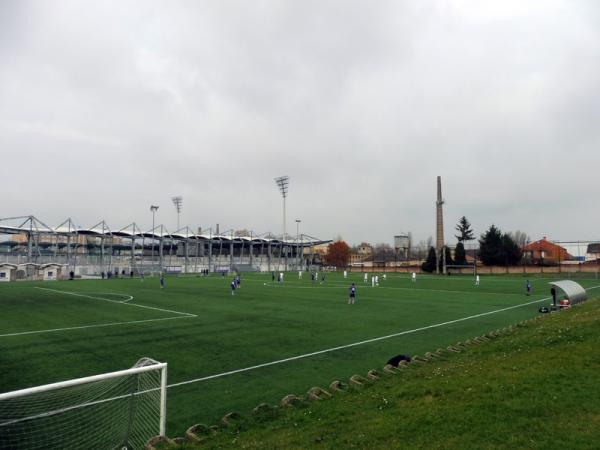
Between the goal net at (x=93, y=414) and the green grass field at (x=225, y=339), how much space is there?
0.78 m

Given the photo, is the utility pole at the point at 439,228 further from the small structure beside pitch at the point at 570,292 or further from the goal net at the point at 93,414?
the goal net at the point at 93,414

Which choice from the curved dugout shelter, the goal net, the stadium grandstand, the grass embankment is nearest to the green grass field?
the goal net

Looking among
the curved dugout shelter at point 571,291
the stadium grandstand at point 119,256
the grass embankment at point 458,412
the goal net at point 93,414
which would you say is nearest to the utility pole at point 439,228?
the stadium grandstand at point 119,256

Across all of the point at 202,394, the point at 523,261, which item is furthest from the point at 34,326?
the point at 523,261

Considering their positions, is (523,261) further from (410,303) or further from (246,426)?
(246,426)

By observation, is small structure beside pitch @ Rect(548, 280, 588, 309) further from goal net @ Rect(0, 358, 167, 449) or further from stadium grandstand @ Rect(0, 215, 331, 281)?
stadium grandstand @ Rect(0, 215, 331, 281)

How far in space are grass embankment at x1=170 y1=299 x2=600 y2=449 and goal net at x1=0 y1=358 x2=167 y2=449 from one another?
139cm

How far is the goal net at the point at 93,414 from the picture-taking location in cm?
651

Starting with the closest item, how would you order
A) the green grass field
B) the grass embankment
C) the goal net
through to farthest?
1. the grass embankment
2. the goal net
3. the green grass field

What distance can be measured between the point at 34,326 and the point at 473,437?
1963cm

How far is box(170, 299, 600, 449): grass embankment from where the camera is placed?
18.5 feet

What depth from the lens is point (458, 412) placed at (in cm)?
653

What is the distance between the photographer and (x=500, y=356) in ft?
33.8

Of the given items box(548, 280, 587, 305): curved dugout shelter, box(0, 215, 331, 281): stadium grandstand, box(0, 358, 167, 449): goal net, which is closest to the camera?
box(0, 358, 167, 449): goal net
